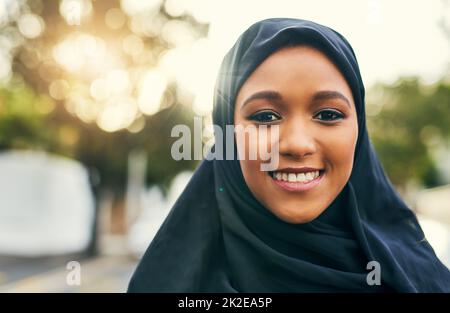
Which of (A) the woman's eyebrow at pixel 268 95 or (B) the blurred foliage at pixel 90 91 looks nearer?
(A) the woman's eyebrow at pixel 268 95

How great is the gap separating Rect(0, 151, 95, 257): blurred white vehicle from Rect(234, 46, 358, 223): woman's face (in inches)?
417

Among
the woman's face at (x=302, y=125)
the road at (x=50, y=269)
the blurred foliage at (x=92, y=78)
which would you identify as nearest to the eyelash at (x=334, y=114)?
the woman's face at (x=302, y=125)

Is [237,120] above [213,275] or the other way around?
above

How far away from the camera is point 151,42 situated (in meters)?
7.83

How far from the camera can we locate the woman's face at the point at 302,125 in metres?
1.02

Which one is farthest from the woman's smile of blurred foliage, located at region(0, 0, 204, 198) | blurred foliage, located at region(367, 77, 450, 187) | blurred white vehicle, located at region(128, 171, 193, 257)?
blurred foliage, located at region(367, 77, 450, 187)

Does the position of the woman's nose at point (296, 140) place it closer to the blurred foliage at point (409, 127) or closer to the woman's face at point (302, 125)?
the woman's face at point (302, 125)

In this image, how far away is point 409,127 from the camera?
55.6 feet

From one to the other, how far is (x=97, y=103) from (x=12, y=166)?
18.1ft

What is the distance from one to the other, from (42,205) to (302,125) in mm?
11318

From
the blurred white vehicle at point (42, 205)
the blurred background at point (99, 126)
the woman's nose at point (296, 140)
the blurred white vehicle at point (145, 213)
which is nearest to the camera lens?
the woman's nose at point (296, 140)

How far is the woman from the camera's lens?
1029mm

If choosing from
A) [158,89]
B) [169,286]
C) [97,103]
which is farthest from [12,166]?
[169,286]
